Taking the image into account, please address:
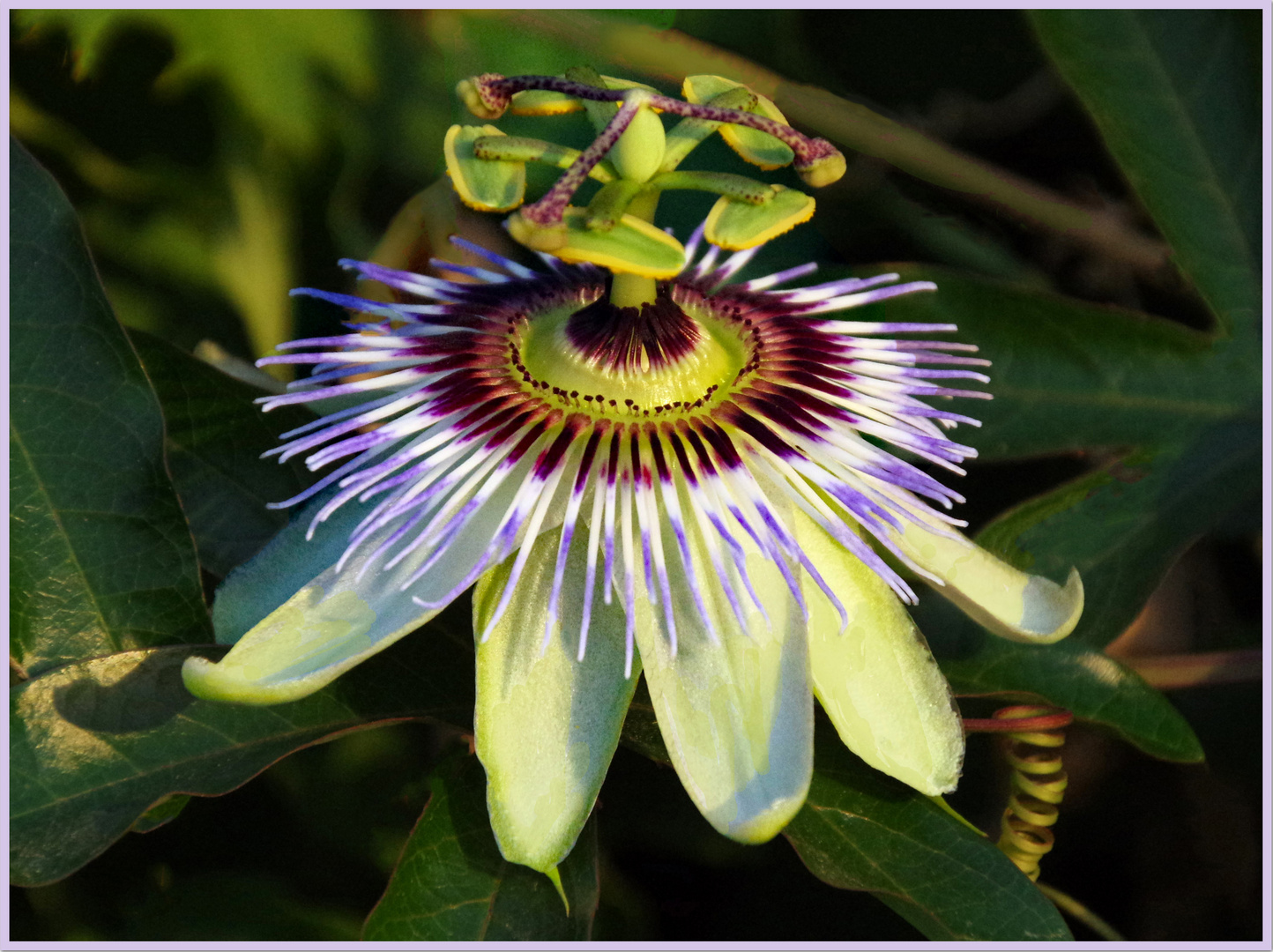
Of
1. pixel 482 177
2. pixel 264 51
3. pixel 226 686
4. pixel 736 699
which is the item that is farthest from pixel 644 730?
pixel 264 51

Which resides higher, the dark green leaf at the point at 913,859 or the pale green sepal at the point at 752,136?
the pale green sepal at the point at 752,136

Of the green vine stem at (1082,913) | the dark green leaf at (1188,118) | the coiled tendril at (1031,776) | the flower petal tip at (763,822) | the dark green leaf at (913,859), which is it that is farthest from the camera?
the dark green leaf at (1188,118)

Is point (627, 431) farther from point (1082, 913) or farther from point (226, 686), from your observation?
point (1082, 913)

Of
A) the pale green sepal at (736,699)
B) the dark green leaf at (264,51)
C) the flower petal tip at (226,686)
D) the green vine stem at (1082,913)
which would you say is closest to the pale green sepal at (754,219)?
the pale green sepal at (736,699)

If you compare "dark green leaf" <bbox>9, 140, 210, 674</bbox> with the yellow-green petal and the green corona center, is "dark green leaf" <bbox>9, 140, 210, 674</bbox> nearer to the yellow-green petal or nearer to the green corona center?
the yellow-green petal

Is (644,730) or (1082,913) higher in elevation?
(644,730)

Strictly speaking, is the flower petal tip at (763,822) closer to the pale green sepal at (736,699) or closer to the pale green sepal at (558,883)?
the pale green sepal at (736,699)
